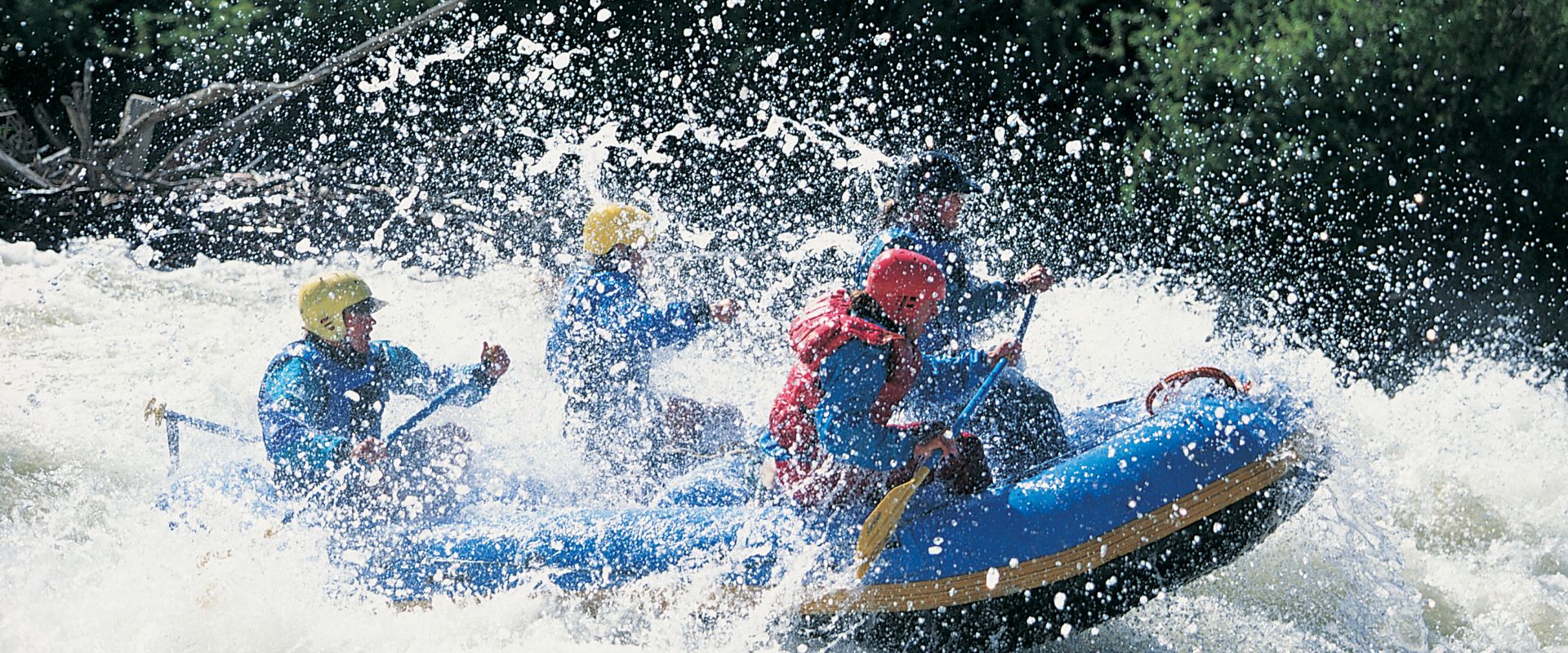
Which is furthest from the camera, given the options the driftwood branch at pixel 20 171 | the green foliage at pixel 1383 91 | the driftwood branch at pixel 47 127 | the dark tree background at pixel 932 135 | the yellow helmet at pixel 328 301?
the driftwood branch at pixel 47 127

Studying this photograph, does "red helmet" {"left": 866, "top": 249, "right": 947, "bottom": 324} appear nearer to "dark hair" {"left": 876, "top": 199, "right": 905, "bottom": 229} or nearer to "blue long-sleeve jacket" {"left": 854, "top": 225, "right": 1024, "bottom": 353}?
"blue long-sleeve jacket" {"left": 854, "top": 225, "right": 1024, "bottom": 353}

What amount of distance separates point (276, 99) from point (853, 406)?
763 centimetres

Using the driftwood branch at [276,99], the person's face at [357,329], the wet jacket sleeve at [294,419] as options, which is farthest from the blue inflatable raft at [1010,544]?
the driftwood branch at [276,99]

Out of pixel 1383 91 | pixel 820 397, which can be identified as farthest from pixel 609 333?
pixel 1383 91

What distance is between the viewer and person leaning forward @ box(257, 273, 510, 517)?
17.6ft

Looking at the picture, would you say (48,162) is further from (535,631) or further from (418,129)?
(535,631)

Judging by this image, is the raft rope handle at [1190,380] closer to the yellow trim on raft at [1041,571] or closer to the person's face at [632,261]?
the yellow trim on raft at [1041,571]

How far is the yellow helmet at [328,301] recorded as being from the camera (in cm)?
545

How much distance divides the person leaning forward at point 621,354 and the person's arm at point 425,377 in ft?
1.74

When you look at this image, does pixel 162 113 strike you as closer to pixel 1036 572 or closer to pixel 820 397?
pixel 820 397

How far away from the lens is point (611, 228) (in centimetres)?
641

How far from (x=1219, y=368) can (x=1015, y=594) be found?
131 centimetres

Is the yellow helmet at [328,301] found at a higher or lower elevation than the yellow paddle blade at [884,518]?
higher

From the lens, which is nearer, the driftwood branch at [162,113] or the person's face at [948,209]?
the person's face at [948,209]
